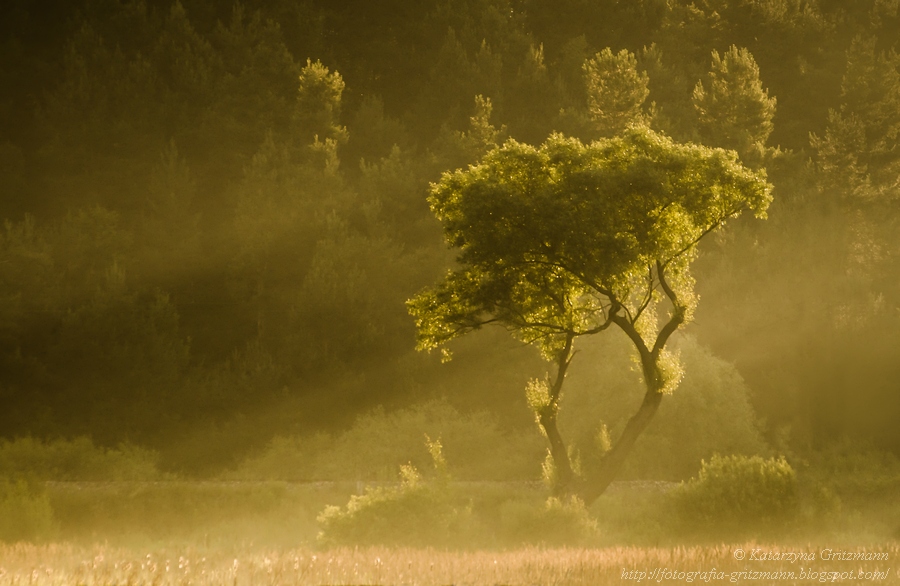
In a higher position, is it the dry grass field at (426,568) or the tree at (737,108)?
the tree at (737,108)

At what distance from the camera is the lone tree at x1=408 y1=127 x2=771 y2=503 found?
20.9 m

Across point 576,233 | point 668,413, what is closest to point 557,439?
point 576,233

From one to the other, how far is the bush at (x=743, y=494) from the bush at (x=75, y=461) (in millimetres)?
18915

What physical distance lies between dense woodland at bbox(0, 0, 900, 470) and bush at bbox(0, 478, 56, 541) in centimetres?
1025

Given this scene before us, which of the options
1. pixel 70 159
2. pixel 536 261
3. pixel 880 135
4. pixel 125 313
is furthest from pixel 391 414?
pixel 880 135

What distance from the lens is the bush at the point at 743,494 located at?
21641 millimetres

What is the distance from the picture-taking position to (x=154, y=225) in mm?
40406

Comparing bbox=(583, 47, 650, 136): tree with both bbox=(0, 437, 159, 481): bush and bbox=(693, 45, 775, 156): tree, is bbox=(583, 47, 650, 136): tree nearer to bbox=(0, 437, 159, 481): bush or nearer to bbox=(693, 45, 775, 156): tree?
bbox=(693, 45, 775, 156): tree

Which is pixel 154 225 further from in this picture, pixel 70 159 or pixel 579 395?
pixel 579 395

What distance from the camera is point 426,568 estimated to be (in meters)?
11.6

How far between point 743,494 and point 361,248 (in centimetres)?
2209

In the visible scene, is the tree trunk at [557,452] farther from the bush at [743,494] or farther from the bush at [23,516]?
the bush at [23,516]

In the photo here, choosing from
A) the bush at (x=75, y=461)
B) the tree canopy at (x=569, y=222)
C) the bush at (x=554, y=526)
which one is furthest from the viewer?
the bush at (x=75, y=461)

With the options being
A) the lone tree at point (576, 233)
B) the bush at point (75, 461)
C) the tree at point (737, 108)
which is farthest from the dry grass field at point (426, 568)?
the tree at point (737, 108)
